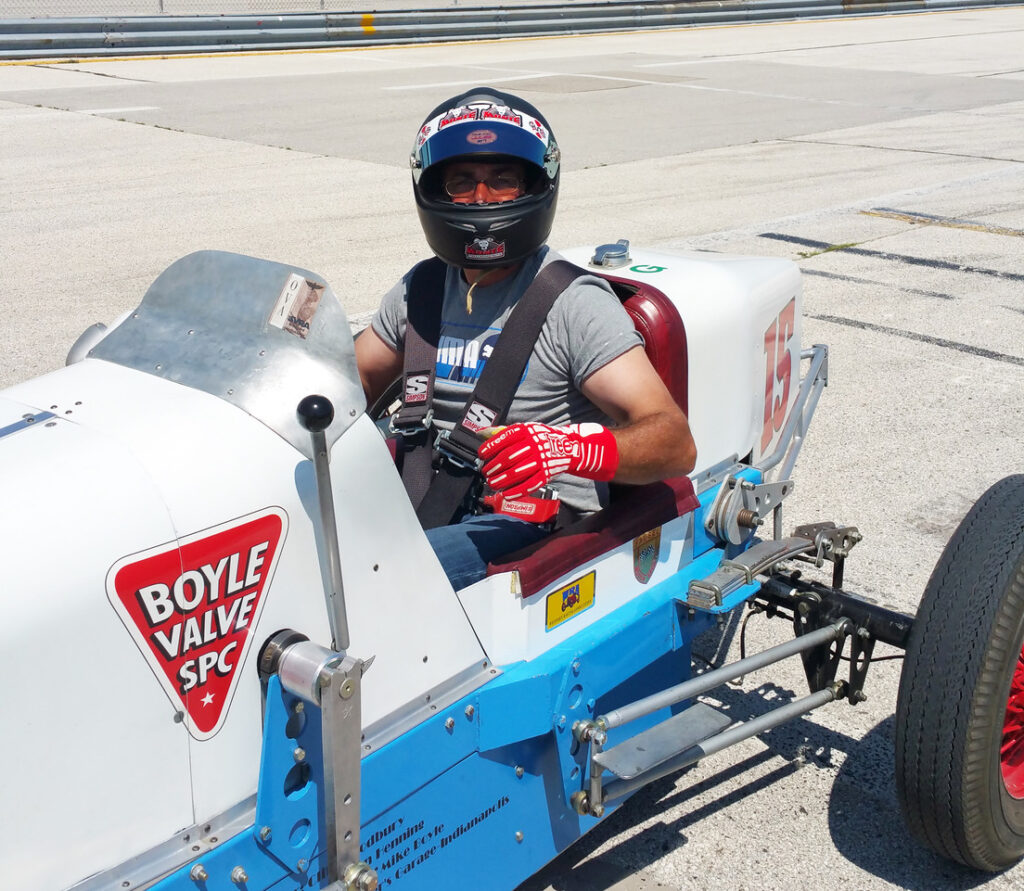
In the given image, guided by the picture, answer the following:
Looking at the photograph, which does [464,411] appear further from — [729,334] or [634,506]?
[729,334]

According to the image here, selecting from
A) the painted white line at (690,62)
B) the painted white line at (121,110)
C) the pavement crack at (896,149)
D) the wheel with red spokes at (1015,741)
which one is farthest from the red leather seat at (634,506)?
the painted white line at (690,62)

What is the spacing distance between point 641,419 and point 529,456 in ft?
1.29

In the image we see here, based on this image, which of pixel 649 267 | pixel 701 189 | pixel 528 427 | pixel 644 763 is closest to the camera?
pixel 528 427

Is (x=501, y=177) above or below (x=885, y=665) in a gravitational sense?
above

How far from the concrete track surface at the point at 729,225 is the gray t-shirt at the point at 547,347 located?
1.08 meters

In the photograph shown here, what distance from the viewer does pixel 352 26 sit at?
65.4 ft

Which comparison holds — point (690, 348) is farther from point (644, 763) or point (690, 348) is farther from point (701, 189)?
point (701, 189)

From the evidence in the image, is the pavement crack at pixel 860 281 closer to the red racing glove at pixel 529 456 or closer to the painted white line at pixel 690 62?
the red racing glove at pixel 529 456

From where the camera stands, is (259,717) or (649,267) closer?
(259,717)

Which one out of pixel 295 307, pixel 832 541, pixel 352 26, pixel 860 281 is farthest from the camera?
pixel 352 26

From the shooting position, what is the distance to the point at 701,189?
408 inches

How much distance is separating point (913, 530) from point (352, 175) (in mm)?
7305

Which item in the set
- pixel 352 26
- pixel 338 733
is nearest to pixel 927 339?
pixel 338 733

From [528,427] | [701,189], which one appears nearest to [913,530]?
[528,427]
